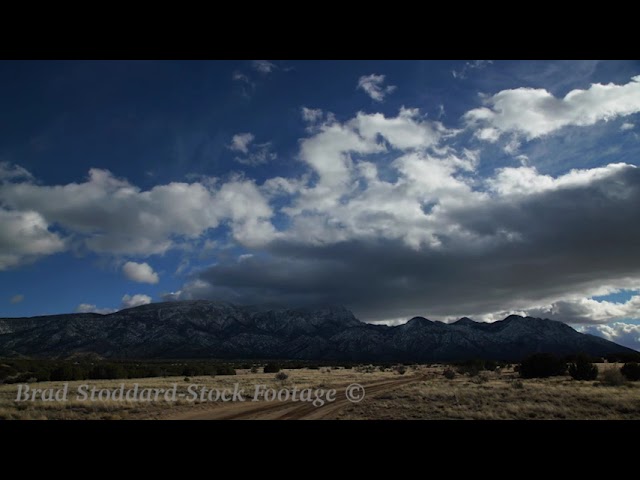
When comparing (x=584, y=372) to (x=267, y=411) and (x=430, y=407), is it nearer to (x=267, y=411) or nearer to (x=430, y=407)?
(x=430, y=407)

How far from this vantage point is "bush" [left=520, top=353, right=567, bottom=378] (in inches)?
1639

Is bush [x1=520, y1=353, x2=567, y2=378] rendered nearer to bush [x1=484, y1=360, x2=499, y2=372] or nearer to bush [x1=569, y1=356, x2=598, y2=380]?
bush [x1=569, y1=356, x2=598, y2=380]

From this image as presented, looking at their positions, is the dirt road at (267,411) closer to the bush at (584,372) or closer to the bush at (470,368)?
the bush at (584,372)

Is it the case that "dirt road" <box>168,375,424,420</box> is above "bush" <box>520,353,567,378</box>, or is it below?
above

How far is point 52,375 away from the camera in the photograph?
40781 mm

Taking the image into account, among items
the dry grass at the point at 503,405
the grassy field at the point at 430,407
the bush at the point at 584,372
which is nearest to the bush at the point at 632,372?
the bush at the point at 584,372

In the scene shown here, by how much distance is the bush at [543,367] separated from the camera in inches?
1639

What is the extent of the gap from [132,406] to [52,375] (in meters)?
26.5

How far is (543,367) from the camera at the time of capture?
137ft

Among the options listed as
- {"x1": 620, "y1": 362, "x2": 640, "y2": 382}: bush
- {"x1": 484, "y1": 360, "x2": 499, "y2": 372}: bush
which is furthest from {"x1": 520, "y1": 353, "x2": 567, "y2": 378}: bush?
{"x1": 484, "y1": 360, "x2": 499, "y2": 372}: bush

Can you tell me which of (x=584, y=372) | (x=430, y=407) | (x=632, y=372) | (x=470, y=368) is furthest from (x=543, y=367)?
(x=430, y=407)
